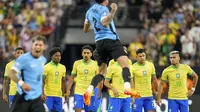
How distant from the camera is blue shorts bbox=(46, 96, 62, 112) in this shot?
19.7m

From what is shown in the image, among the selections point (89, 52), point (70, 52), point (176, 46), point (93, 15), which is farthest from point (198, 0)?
point (93, 15)

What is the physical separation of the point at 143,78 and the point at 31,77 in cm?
619

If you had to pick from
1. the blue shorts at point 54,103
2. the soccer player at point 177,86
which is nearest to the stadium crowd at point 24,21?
the blue shorts at point 54,103

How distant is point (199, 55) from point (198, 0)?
16.3 ft

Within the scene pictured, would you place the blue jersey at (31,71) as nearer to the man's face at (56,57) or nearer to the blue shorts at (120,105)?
the blue shorts at (120,105)

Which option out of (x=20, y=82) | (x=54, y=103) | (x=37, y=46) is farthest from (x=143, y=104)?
(x=20, y=82)

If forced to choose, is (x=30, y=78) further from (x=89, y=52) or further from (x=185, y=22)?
(x=185, y=22)

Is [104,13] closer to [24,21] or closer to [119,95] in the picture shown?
[119,95]

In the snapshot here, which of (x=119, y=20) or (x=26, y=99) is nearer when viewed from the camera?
(x=26, y=99)

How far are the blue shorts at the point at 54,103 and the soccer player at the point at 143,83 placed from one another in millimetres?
2230

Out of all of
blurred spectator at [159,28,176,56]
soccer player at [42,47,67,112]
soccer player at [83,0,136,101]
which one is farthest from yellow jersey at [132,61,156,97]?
blurred spectator at [159,28,176,56]

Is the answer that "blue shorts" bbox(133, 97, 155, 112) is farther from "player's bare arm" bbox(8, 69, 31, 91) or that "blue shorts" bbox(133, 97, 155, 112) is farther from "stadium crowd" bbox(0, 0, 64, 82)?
"stadium crowd" bbox(0, 0, 64, 82)

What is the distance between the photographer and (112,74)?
747 inches

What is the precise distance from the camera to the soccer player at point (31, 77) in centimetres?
1442
